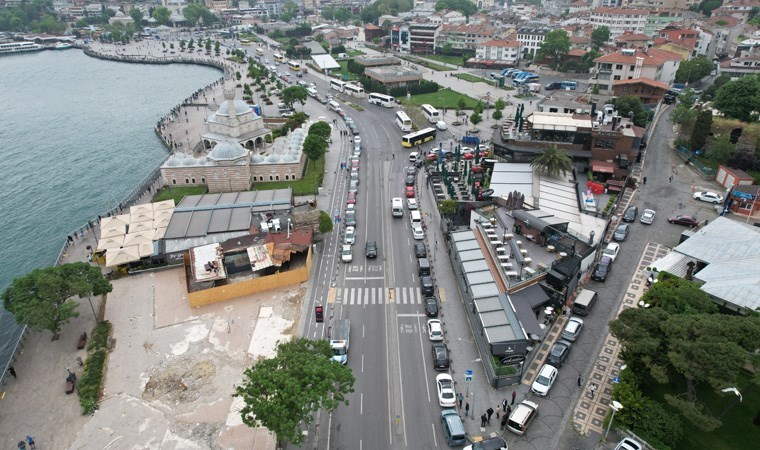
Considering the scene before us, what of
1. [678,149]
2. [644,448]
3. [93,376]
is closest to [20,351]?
[93,376]

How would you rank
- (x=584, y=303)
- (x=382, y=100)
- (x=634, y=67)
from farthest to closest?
(x=382, y=100), (x=634, y=67), (x=584, y=303)

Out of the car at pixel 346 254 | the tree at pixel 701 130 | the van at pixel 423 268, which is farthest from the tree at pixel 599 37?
the car at pixel 346 254

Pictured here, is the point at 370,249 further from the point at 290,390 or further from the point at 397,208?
the point at 290,390

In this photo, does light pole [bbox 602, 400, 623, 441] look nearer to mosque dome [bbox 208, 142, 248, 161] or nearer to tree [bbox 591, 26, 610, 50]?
mosque dome [bbox 208, 142, 248, 161]

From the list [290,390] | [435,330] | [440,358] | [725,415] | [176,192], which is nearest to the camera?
[290,390]

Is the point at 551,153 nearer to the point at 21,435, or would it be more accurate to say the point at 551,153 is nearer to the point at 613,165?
the point at 613,165

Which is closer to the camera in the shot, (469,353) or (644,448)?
(644,448)

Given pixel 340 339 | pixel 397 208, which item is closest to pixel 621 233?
pixel 397 208

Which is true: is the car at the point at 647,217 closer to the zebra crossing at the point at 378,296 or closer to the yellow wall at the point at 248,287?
the zebra crossing at the point at 378,296
